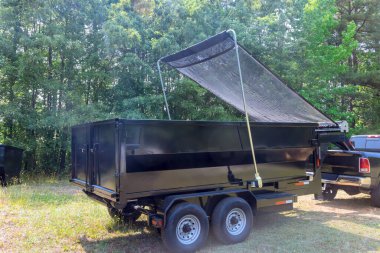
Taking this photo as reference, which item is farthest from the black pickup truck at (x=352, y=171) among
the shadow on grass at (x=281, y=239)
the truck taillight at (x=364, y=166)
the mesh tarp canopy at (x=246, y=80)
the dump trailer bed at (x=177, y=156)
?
the dump trailer bed at (x=177, y=156)

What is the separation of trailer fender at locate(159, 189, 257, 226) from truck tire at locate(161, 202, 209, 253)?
0.09 metres

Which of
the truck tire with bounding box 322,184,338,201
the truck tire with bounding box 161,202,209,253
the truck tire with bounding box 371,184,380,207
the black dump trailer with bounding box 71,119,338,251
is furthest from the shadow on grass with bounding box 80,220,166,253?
the truck tire with bounding box 371,184,380,207

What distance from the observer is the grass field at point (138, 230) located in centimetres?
514

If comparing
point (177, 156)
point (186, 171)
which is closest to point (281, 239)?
point (186, 171)

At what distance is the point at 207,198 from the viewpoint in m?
5.16

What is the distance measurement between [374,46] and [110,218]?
20.5 m

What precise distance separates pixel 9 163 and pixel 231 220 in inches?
339

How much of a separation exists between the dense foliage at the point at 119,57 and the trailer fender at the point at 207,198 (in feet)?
27.7

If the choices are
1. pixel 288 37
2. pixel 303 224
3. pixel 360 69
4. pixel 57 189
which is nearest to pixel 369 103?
pixel 360 69

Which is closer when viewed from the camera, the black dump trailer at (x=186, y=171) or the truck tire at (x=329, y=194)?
the black dump trailer at (x=186, y=171)

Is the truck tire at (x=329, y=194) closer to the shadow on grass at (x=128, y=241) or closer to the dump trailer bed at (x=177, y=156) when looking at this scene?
the dump trailer bed at (x=177, y=156)

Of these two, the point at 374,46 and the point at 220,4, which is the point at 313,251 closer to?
the point at 220,4

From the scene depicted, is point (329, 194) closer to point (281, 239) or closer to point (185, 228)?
point (281, 239)

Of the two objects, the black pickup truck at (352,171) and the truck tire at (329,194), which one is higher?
the black pickup truck at (352,171)
